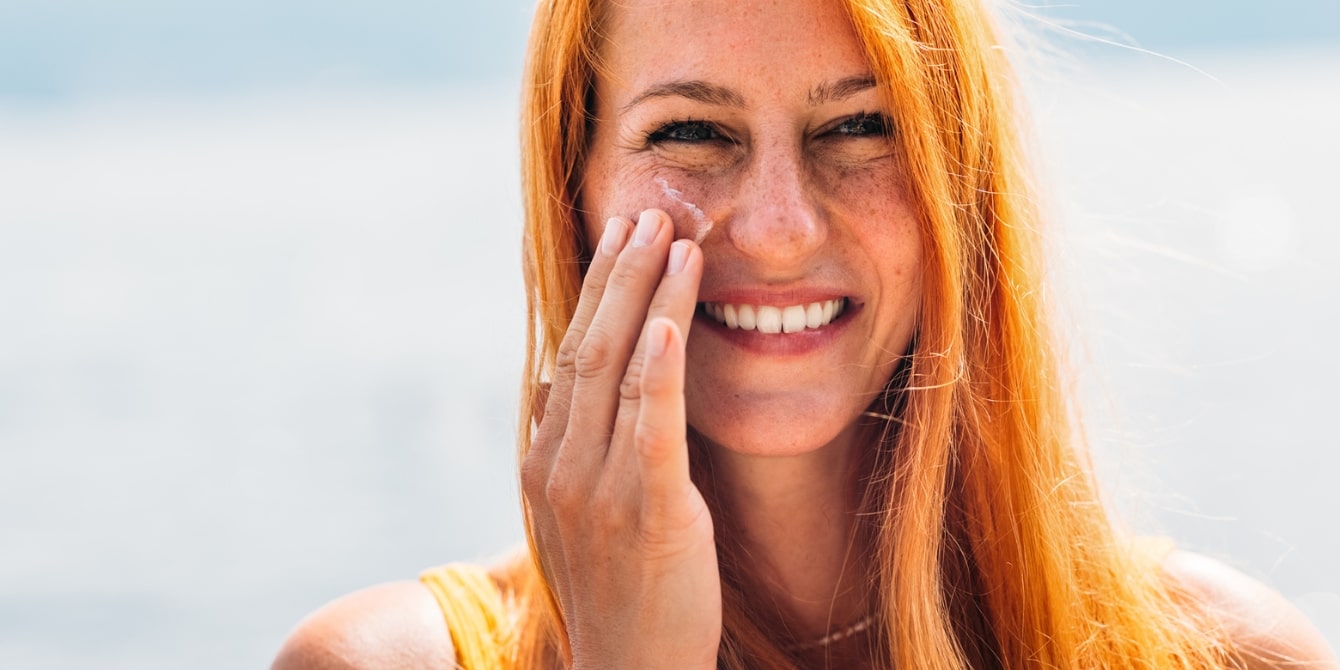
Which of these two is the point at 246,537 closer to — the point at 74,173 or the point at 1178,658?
the point at 1178,658

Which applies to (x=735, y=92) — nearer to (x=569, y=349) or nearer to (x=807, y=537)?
(x=569, y=349)

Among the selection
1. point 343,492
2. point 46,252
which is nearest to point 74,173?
point 46,252

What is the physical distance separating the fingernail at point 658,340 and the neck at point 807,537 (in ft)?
1.92

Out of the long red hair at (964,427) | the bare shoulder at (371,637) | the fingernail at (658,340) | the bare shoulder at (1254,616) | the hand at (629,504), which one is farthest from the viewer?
the bare shoulder at (1254,616)

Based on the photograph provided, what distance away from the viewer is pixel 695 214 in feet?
5.54

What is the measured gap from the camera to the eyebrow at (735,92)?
5.39 ft

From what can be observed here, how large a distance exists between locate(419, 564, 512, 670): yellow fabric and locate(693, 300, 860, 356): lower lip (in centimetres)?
65

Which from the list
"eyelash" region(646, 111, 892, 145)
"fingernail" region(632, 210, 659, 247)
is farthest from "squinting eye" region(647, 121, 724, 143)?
"fingernail" region(632, 210, 659, 247)

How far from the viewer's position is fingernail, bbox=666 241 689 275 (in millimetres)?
1583

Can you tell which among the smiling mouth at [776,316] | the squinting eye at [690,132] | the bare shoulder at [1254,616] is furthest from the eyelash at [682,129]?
the bare shoulder at [1254,616]

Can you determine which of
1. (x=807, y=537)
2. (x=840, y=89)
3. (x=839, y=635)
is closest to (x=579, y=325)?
(x=840, y=89)

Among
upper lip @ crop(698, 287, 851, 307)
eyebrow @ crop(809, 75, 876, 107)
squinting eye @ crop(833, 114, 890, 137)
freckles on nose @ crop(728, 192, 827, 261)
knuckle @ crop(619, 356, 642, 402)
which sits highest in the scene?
eyebrow @ crop(809, 75, 876, 107)

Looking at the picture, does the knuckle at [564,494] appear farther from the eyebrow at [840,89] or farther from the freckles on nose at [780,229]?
the eyebrow at [840,89]

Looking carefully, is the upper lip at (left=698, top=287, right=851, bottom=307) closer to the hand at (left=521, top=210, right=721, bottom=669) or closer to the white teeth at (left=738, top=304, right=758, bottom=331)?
the white teeth at (left=738, top=304, right=758, bottom=331)
